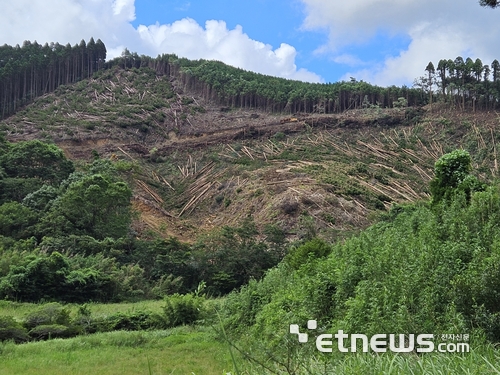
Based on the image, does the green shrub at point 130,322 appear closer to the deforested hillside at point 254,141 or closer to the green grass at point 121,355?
the green grass at point 121,355

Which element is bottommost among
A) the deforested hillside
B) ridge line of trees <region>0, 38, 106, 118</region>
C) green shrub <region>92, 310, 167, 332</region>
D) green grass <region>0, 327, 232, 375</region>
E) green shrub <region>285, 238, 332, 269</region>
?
green shrub <region>92, 310, 167, 332</region>

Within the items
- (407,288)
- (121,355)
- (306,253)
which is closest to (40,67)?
(306,253)

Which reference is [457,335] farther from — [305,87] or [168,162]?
[305,87]


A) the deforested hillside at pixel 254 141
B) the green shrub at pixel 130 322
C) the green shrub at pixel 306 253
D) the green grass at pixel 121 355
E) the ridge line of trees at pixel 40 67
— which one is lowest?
the green shrub at pixel 130 322

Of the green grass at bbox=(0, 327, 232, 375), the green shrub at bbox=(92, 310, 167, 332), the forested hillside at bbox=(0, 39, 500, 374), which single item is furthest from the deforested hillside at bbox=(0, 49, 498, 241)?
the green grass at bbox=(0, 327, 232, 375)

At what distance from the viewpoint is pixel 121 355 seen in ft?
28.1

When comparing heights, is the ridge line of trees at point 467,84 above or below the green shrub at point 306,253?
above

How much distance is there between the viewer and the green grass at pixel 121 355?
24.7 ft

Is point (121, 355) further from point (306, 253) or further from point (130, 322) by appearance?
point (306, 253)

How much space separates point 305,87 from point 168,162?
855 inches

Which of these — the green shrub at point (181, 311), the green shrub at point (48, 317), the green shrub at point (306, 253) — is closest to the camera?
the green shrub at point (48, 317)

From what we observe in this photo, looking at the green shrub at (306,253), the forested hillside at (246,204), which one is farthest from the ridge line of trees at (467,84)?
the green shrub at (306,253)

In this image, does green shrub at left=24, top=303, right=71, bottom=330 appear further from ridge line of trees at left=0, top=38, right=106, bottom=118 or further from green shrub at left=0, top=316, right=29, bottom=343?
ridge line of trees at left=0, top=38, right=106, bottom=118

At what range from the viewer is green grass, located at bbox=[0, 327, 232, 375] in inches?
297
